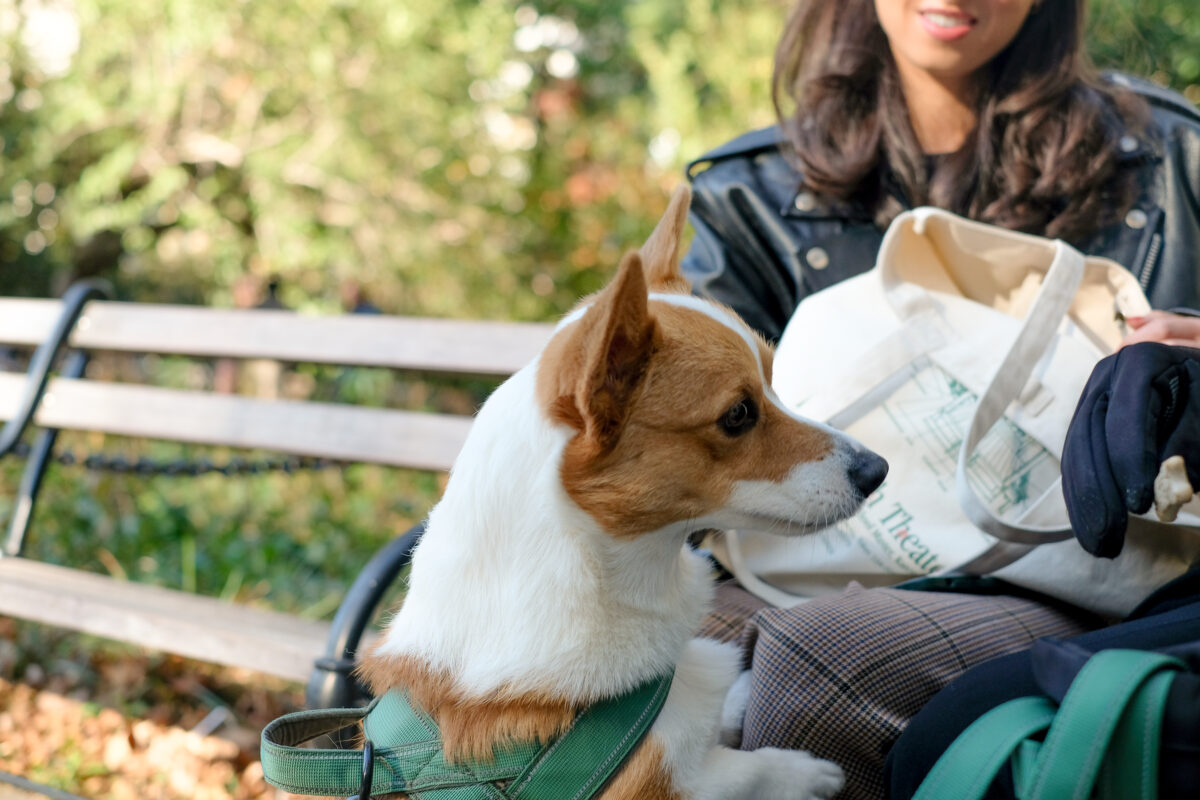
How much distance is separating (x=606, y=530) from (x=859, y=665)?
0.41m

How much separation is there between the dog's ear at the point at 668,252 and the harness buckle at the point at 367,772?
811 mm

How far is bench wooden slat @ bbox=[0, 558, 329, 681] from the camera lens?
2.38 m

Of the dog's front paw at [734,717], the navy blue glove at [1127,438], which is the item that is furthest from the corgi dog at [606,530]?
the navy blue glove at [1127,438]

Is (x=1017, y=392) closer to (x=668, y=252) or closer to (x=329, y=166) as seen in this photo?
(x=668, y=252)

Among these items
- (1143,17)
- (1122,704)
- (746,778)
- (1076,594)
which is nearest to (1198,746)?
(1122,704)

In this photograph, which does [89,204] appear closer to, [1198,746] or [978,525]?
[978,525]

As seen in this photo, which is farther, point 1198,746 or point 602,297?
point 602,297

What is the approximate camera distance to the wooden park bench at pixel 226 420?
2410mm

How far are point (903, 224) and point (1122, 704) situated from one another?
104cm

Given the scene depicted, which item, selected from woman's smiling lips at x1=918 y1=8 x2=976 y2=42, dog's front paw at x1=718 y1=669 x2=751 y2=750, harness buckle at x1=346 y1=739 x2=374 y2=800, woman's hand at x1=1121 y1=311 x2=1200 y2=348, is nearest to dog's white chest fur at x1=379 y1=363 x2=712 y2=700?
harness buckle at x1=346 y1=739 x2=374 y2=800

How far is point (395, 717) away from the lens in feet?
4.71

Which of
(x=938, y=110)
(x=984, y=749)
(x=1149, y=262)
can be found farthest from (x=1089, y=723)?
(x=938, y=110)

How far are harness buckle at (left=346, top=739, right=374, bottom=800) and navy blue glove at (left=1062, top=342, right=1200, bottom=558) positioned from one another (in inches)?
39.9

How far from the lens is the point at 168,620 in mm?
2555
